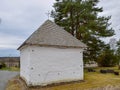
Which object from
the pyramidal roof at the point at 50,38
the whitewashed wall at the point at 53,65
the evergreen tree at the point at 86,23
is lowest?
the whitewashed wall at the point at 53,65

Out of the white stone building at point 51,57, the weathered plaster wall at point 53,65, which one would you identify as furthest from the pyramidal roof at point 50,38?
the weathered plaster wall at point 53,65

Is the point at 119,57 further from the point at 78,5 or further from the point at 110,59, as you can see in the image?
the point at 78,5

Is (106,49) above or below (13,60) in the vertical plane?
above

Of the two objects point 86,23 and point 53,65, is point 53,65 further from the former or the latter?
point 86,23

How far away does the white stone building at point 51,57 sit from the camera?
1552 cm

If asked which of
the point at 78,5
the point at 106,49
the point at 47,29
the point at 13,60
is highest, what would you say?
the point at 78,5

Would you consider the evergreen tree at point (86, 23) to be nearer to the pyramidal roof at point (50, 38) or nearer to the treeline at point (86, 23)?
the treeline at point (86, 23)

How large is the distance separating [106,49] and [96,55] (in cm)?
181

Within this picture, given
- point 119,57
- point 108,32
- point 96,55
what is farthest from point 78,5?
point 119,57

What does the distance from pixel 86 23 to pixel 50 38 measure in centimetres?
1213

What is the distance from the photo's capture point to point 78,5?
27.5 meters

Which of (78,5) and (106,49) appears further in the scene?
(106,49)

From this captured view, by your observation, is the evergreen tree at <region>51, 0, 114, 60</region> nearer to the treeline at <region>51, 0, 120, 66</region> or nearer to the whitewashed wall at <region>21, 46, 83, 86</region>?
the treeline at <region>51, 0, 120, 66</region>

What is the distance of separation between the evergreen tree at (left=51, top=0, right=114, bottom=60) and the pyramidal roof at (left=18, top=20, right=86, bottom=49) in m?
8.80
